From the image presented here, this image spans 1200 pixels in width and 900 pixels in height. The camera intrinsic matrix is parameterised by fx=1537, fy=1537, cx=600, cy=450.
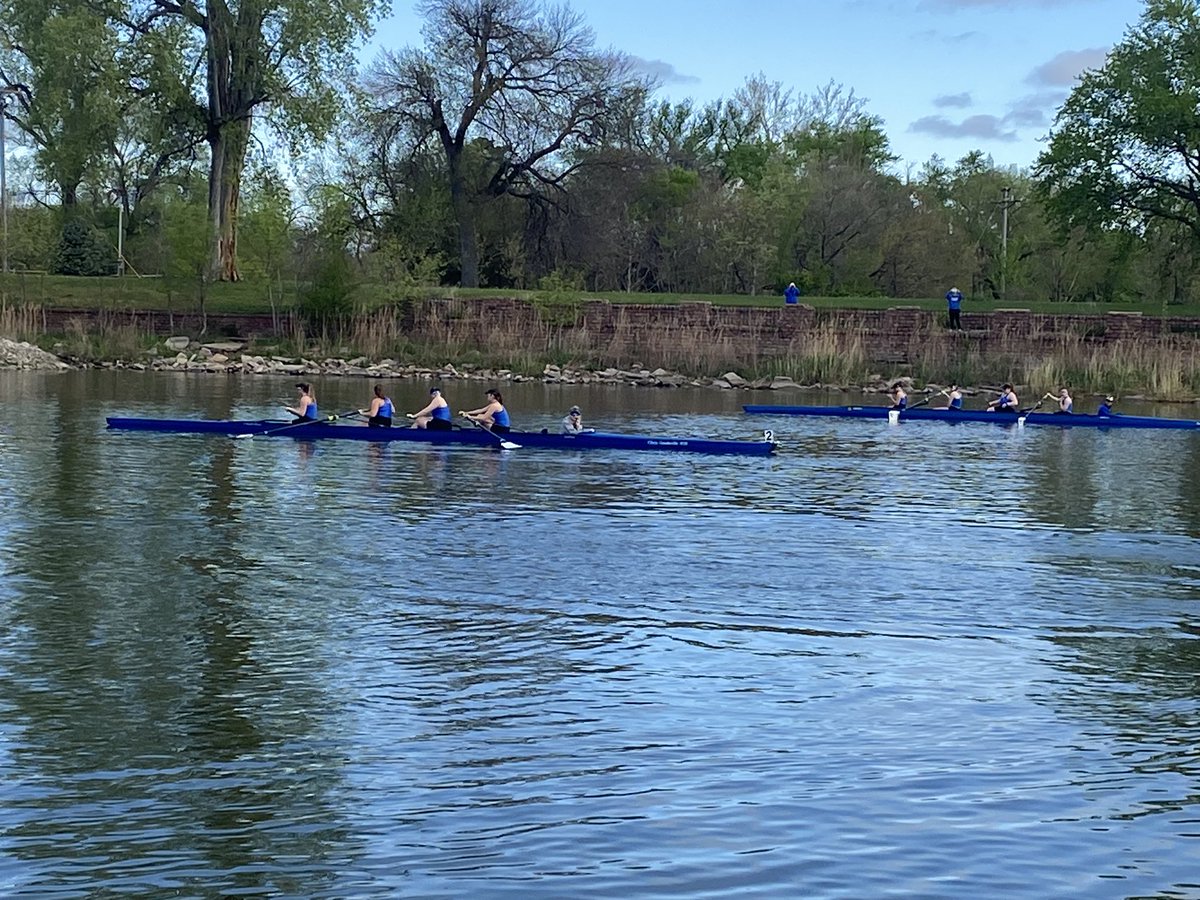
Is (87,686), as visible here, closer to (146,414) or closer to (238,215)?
(146,414)

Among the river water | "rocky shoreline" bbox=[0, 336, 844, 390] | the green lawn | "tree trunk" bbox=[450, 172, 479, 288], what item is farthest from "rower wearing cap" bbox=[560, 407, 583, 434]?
"tree trunk" bbox=[450, 172, 479, 288]

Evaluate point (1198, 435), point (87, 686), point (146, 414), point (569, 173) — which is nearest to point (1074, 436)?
point (1198, 435)

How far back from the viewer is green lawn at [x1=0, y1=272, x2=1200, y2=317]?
180 feet

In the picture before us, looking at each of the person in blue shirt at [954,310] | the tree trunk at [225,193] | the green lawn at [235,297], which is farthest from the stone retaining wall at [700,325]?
the tree trunk at [225,193]

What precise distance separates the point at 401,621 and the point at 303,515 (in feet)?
20.7

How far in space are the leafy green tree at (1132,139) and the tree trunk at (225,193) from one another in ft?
104

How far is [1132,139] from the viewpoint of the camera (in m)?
59.9

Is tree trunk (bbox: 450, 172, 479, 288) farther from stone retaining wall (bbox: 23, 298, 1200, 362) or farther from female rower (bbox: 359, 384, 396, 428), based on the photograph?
female rower (bbox: 359, 384, 396, 428)

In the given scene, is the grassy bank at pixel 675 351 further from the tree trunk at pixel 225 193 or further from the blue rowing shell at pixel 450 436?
the blue rowing shell at pixel 450 436

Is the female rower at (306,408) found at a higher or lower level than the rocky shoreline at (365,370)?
lower

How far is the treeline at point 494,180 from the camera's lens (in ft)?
183

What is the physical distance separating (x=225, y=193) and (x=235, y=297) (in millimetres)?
4509

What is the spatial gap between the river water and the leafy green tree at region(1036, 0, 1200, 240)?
40746 mm

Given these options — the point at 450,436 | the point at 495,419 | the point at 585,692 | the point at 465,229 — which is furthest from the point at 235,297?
the point at 585,692
